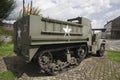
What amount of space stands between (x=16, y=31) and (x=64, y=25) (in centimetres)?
261

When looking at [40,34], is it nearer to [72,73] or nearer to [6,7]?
[72,73]

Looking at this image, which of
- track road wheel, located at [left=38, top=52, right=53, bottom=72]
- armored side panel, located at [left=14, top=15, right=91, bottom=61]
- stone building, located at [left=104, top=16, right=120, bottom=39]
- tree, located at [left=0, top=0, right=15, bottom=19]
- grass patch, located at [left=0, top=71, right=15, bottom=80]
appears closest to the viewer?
armored side panel, located at [left=14, top=15, right=91, bottom=61]

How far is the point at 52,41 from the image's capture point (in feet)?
27.4

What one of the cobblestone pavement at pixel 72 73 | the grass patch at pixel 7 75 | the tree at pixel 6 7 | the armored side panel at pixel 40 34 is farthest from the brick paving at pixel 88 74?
the tree at pixel 6 7

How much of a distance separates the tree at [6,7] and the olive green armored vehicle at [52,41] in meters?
13.9

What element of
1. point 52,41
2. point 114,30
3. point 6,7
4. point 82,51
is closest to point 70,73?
point 52,41

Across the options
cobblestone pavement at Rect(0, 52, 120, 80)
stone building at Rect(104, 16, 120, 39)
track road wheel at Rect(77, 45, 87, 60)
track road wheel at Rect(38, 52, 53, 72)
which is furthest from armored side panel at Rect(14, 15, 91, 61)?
stone building at Rect(104, 16, 120, 39)

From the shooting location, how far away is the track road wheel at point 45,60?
8124mm

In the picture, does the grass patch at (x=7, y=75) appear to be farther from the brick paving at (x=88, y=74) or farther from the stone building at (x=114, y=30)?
the stone building at (x=114, y=30)

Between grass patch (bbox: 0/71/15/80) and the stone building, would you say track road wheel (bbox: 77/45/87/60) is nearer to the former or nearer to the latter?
grass patch (bbox: 0/71/15/80)

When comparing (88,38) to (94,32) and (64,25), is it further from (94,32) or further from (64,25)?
(64,25)

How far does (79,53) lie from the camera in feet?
34.2

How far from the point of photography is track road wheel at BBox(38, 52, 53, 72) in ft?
26.7

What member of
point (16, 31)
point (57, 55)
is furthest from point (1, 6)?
point (57, 55)
